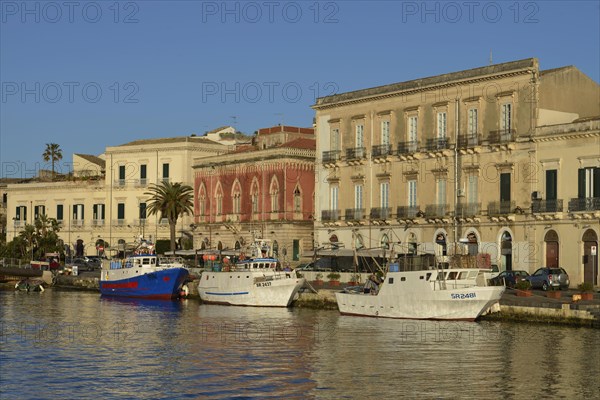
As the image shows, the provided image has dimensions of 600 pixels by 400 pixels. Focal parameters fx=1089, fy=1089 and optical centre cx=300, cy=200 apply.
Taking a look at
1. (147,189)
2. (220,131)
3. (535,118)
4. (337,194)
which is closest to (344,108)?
(337,194)

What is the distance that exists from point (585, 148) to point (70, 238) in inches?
2380

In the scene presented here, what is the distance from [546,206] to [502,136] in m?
5.24

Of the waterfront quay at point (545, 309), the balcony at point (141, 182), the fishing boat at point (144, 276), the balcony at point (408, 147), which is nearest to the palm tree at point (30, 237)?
the balcony at point (141, 182)

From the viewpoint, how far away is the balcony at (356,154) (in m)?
74.5

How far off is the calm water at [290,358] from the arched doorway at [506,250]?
44.6 feet

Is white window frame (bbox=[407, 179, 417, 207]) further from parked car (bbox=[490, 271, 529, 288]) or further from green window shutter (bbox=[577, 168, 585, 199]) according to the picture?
green window shutter (bbox=[577, 168, 585, 199])

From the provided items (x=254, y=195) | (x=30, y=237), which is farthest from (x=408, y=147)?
(x=30, y=237)

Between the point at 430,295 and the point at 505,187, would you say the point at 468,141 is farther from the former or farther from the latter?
the point at 430,295

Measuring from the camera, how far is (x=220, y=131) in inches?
4412

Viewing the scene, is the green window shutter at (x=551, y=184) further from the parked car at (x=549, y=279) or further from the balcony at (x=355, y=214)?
the balcony at (x=355, y=214)

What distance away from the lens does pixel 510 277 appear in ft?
192

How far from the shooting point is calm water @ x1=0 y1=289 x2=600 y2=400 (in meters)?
32.6

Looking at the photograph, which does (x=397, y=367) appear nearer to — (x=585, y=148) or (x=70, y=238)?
(x=585, y=148)

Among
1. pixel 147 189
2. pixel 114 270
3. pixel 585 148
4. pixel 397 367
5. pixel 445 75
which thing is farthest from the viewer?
pixel 147 189
